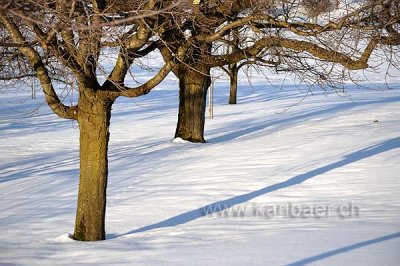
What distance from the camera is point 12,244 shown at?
752cm

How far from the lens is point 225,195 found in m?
10.2

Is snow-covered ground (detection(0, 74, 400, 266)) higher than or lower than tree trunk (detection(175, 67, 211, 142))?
lower

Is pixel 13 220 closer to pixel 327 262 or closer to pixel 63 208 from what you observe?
pixel 63 208

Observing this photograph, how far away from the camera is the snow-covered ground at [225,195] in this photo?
6496 millimetres

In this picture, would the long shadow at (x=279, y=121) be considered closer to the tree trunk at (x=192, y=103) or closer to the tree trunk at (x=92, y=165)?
the tree trunk at (x=192, y=103)

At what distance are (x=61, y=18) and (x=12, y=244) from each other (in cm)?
307

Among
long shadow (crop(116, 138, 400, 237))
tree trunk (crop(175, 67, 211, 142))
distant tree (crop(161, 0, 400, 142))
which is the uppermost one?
distant tree (crop(161, 0, 400, 142))

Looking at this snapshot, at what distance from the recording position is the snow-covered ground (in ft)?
21.3

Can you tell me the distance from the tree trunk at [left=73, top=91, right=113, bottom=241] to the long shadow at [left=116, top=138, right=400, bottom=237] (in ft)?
1.92

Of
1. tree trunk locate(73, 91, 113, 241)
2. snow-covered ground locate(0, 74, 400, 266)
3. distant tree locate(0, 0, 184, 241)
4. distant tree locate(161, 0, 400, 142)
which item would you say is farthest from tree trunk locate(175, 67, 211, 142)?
tree trunk locate(73, 91, 113, 241)

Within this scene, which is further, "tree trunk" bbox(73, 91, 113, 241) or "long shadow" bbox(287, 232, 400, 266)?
"tree trunk" bbox(73, 91, 113, 241)

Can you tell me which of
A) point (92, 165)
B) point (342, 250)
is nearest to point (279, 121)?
point (92, 165)

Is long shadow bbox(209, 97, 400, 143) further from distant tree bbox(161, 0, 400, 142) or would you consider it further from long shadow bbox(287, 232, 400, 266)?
long shadow bbox(287, 232, 400, 266)

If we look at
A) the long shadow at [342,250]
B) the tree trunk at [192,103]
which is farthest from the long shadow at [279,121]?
the long shadow at [342,250]
